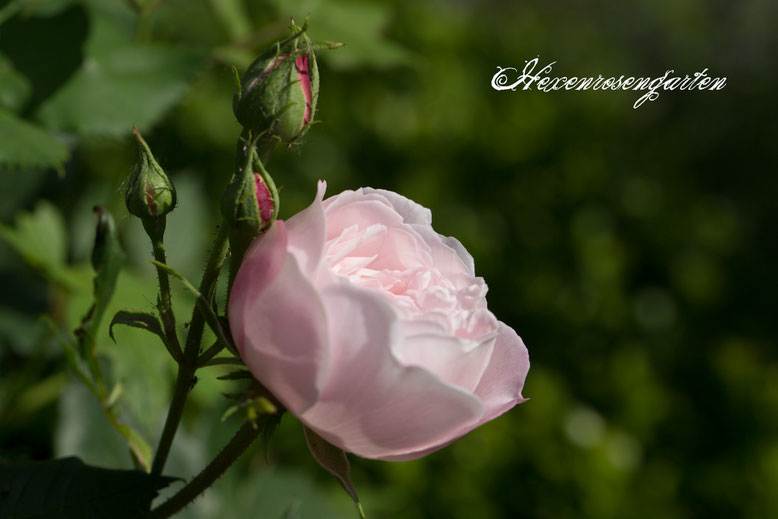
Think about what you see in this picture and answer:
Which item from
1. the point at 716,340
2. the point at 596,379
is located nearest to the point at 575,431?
the point at 596,379

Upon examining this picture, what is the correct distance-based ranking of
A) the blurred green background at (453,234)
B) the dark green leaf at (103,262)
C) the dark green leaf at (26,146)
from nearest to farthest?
the dark green leaf at (103,262)
the dark green leaf at (26,146)
the blurred green background at (453,234)

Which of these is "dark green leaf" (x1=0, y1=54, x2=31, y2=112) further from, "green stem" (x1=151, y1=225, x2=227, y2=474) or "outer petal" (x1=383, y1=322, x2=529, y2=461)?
"outer petal" (x1=383, y1=322, x2=529, y2=461)

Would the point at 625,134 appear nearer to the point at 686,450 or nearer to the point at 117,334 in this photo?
the point at 686,450

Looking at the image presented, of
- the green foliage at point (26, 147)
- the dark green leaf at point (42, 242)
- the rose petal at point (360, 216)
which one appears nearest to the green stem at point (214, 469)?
the rose petal at point (360, 216)

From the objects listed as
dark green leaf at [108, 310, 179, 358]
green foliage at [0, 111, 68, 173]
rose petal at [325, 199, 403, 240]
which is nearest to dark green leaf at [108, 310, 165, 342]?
dark green leaf at [108, 310, 179, 358]

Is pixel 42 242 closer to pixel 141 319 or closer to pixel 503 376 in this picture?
pixel 141 319

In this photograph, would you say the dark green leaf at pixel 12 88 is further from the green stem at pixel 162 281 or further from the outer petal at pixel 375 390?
the outer petal at pixel 375 390
